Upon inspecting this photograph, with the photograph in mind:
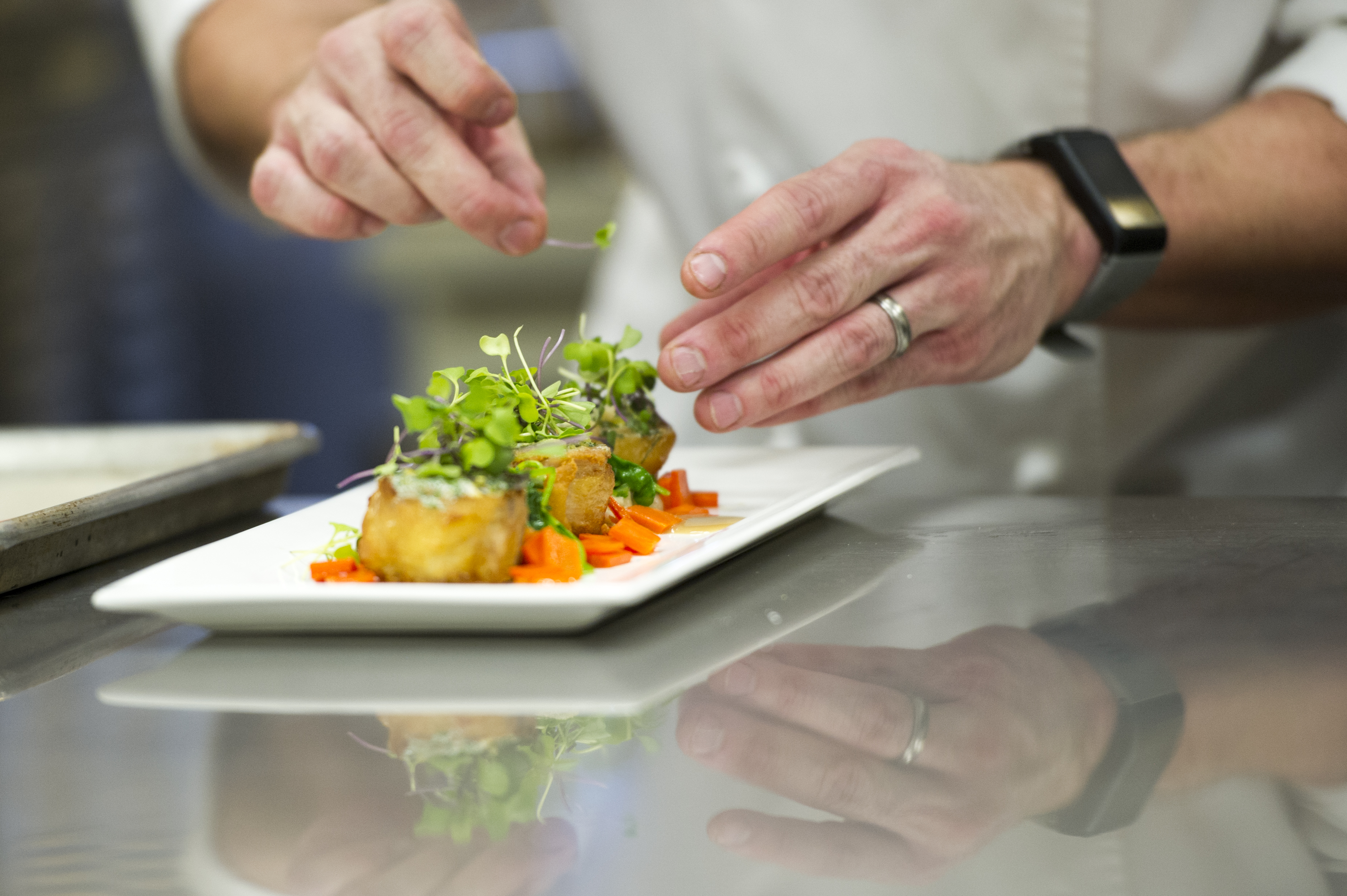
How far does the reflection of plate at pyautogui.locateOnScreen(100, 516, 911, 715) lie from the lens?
749 millimetres

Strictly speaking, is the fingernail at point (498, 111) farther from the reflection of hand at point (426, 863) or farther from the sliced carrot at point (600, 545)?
the reflection of hand at point (426, 863)

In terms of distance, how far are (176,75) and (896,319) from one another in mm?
1443

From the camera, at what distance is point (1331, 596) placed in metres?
0.90

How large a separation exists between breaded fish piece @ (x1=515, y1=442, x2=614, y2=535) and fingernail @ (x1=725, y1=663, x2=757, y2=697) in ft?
0.97

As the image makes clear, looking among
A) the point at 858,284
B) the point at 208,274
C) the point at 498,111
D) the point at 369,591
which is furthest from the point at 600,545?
the point at 208,274

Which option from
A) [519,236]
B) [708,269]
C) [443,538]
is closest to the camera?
[443,538]

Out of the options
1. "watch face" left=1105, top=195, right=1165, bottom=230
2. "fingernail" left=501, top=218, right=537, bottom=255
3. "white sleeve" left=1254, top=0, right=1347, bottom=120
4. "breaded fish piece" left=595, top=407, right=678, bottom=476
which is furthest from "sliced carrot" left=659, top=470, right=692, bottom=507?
"white sleeve" left=1254, top=0, right=1347, bottom=120

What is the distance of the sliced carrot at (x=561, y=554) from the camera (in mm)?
968

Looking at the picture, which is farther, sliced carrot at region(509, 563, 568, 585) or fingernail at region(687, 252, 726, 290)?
fingernail at region(687, 252, 726, 290)

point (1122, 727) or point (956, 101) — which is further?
point (956, 101)

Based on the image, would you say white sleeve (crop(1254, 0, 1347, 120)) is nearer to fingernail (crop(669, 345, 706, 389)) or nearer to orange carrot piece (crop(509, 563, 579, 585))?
fingernail (crop(669, 345, 706, 389))

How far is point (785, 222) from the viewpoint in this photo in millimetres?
1164

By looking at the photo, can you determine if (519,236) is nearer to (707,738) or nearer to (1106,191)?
(1106,191)

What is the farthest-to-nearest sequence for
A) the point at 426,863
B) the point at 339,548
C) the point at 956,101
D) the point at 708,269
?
the point at 956,101 < the point at 708,269 < the point at 339,548 < the point at 426,863
